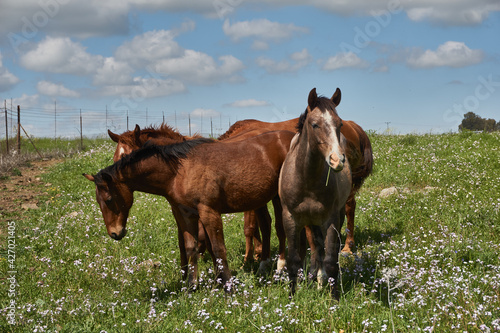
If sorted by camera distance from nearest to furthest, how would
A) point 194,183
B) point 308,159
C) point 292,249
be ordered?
point 308,159
point 292,249
point 194,183

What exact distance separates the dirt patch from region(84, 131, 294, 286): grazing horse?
5.46 meters

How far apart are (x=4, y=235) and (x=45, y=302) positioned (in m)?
5.16

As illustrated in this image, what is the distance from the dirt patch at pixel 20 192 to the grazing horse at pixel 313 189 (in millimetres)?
7572

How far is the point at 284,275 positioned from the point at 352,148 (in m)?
3.09

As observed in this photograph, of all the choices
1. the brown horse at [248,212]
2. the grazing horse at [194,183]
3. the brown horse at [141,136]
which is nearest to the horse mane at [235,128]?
the brown horse at [248,212]

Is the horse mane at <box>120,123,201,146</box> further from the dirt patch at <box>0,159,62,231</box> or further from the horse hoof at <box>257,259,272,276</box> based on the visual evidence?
the dirt patch at <box>0,159,62,231</box>

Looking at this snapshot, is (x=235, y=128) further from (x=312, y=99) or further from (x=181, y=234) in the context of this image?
(x=312, y=99)

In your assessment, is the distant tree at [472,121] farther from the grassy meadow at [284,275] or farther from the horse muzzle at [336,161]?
the horse muzzle at [336,161]

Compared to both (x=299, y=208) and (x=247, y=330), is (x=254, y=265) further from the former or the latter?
(x=247, y=330)

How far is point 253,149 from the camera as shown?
6703 millimetres

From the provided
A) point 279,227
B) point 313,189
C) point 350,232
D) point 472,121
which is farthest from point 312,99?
point 472,121

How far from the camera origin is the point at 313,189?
561 centimetres

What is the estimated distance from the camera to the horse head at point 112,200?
6215mm

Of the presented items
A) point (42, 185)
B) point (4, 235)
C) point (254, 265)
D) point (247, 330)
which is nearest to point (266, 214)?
point (254, 265)
